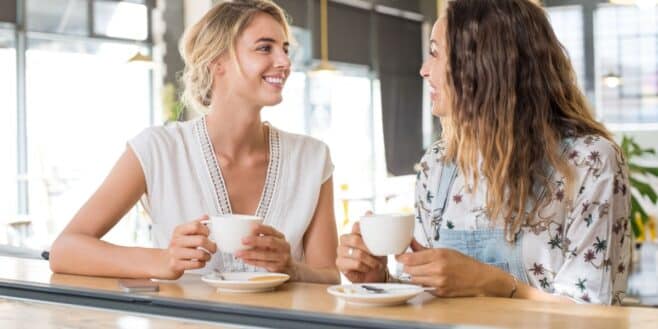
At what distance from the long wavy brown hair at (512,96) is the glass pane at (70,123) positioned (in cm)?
718

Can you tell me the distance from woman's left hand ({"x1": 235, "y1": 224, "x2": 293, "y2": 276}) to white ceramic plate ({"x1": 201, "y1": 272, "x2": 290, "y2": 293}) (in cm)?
5

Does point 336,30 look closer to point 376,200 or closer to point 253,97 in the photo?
point 376,200

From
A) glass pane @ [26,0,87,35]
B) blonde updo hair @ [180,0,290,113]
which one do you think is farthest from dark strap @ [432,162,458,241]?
glass pane @ [26,0,87,35]

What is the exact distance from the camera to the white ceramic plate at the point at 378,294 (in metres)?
1.50

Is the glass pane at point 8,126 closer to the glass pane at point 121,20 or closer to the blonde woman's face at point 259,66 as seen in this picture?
the glass pane at point 121,20

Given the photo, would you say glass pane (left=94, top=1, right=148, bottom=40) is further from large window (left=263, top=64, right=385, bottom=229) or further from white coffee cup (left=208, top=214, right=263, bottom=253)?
white coffee cup (left=208, top=214, right=263, bottom=253)

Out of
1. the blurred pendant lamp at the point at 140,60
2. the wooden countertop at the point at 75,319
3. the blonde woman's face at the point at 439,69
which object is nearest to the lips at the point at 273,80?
the blonde woman's face at the point at 439,69

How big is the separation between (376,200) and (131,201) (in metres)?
6.49

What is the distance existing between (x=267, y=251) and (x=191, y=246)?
158mm

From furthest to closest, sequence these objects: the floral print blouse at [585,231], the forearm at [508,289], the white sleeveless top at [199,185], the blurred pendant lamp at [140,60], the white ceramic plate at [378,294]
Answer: the blurred pendant lamp at [140,60], the white sleeveless top at [199,185], the floral print blouse at [585,231], the forearm at [508,289], the white ceramic plate at [378,294]

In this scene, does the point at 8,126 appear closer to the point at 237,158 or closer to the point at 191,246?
the point at 237,158

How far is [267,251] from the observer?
1911 mm

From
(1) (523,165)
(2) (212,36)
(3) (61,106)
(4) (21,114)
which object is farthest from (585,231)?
(3) (61,106)

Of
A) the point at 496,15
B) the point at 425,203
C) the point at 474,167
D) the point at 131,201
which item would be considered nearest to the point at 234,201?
the point at 131,201
